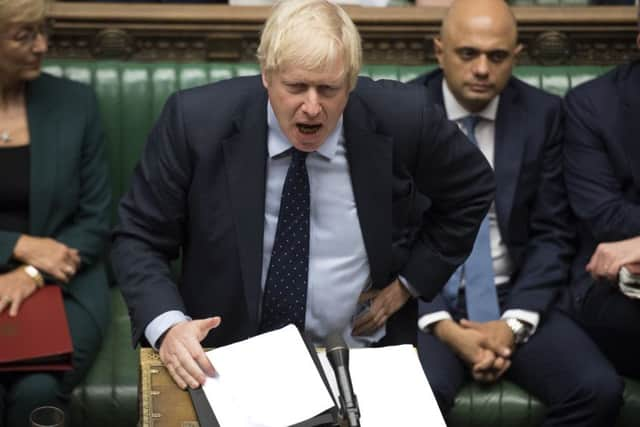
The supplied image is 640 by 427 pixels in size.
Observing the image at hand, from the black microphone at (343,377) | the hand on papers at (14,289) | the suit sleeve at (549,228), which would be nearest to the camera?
the black microphone at (343,377)

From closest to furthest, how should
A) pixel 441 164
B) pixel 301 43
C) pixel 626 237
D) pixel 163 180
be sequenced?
1. pixel 301 43
2. pixel 163 180
3. pixel 441 164
4. pixel 626 237

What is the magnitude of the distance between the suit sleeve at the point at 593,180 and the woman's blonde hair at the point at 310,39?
1.15 meters

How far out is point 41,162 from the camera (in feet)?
9.95

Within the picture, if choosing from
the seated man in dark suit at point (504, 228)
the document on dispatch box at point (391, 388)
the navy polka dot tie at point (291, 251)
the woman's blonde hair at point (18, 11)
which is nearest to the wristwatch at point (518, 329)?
the seated man in dark suit at point (504, 228)

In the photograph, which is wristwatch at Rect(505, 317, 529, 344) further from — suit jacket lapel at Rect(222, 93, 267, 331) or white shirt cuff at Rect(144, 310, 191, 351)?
white shirt cuff at Rect(144, 310, 191, 351)

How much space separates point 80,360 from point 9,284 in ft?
0.87

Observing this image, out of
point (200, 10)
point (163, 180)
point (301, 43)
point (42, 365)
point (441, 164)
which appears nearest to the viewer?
point (301, 43)

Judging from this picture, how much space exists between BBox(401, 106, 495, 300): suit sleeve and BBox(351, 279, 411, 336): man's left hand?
4 centimetres

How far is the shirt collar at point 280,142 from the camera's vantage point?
228 cm

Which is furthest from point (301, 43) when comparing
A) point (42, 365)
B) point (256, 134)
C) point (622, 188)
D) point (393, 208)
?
point (622, 188)

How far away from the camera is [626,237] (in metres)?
2.99

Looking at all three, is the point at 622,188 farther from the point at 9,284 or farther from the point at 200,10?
the point at 9,284

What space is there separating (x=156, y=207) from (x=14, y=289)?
31.7 inches

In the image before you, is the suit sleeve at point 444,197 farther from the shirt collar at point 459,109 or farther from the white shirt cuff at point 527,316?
the shirt collar at point 459,109
